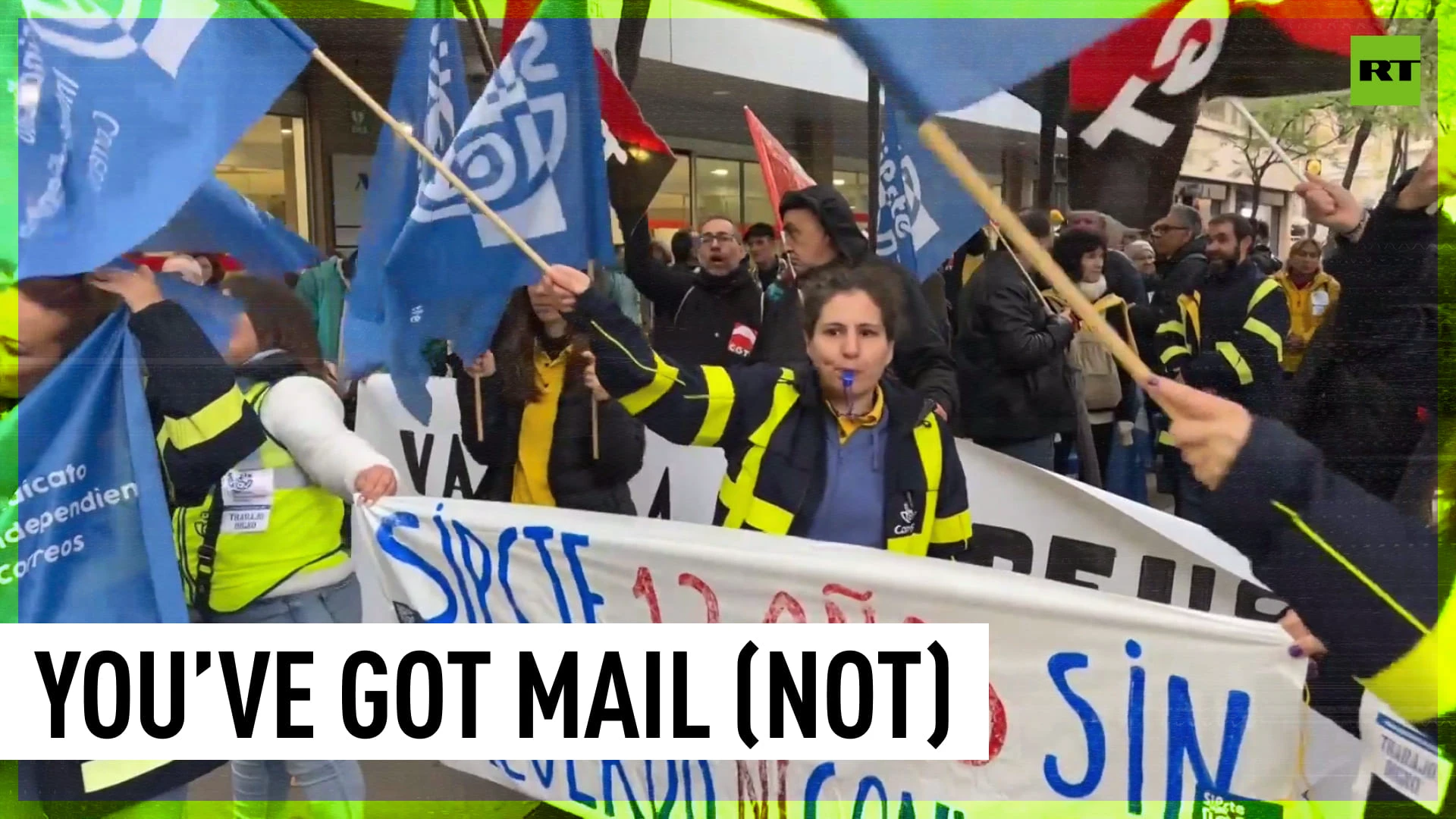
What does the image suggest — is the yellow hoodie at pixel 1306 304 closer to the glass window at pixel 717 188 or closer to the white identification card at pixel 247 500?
the glass window at pixel 717 188

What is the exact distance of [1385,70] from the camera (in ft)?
6.15

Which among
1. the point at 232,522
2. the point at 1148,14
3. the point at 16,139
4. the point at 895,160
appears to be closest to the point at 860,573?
the point at 895,160

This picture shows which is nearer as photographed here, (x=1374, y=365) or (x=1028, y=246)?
(x=1028, y=246)

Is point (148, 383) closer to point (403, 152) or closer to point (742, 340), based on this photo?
point (403, 152)

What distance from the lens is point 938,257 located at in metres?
2.07

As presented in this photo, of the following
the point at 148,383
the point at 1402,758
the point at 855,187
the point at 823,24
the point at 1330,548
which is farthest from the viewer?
the point at 148,383

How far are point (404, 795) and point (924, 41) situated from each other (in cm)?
187

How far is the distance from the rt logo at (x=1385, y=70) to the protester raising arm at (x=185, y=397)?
7.07 feet

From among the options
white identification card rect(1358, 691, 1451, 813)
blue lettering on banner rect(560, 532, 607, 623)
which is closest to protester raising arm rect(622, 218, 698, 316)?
blue lettering on banner rect(560, 532, 607, 623)

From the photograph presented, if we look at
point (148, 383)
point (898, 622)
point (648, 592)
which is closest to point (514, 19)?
point (148, 383)

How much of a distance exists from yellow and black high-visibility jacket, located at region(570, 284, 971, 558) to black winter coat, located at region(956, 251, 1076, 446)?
0.32ft

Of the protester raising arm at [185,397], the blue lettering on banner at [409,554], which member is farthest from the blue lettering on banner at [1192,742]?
the protester raising arm at [185,397]

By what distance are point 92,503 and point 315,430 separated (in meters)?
0.46
